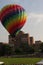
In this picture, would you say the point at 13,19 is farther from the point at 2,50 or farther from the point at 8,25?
the point at 2,50

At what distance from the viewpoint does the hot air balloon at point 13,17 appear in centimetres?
3011

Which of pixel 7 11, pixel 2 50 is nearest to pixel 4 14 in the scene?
pixel 7 11

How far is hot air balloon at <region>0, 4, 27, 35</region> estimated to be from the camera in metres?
30.1

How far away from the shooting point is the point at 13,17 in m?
31.2

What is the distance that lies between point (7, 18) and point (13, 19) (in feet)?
2.34

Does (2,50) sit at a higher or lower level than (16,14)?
lower

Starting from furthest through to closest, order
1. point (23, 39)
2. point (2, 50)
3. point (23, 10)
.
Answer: point (23, 39) < point (2, 50) < point (23, 10)

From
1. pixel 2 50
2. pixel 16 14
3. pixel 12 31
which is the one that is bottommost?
pixel 2 50

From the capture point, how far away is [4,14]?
100 ft

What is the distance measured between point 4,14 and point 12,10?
1027 millimetres

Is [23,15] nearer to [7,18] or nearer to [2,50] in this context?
[7,18]

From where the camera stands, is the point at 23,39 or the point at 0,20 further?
the point at 23,39

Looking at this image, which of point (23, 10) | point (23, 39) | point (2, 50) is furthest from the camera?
point (23, 39)

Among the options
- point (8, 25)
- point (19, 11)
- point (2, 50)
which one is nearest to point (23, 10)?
point (19, 11)
